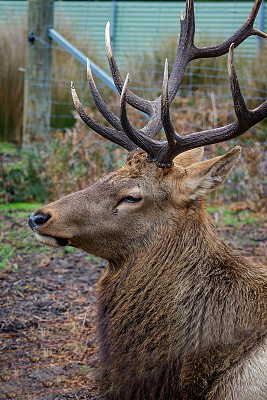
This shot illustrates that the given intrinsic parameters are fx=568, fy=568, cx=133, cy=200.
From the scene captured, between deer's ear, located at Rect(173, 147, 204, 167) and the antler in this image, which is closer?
the antler

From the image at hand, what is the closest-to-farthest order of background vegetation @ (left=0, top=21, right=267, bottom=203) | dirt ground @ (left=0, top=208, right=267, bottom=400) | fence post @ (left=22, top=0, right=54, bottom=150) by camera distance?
dirt ground @ (left=0, top=208, right=267, bottom=400) → background vegetation @ (left=0, top=21, right=267, bottom=203) → fence post @ (left=22, top=0, right=54, bottom=150)

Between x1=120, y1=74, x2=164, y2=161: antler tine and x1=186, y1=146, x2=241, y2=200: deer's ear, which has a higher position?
x1=120, y1=74, x2=164, y2=161: antler tine

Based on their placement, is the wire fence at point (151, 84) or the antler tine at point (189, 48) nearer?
the antler tine at point (189, 48)

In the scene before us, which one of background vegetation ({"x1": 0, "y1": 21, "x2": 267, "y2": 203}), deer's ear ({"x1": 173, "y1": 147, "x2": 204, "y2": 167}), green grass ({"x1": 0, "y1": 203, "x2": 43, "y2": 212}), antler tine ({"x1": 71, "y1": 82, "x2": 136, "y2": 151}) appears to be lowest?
green grass ({"x1": 0, "y1": 203, "x2": 43, "y2": 212})

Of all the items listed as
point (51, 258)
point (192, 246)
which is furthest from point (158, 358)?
point (51, 258)

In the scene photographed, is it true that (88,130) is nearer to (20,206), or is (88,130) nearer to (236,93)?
(20,206)

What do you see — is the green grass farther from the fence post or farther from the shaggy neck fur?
the shaggy neck fur

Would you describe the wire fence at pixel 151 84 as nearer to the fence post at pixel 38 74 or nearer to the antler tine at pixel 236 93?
the fence post at pixel 38 74

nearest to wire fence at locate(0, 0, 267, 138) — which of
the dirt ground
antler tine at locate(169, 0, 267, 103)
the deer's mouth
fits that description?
the dirt ground

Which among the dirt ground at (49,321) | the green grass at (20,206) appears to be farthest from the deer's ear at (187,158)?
the green grass at (20,206)

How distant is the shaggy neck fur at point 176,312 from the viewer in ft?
9.80

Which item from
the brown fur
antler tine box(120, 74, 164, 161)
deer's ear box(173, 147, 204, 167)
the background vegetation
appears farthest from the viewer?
the background vegetation

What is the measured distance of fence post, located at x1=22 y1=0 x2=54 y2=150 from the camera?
8.16 metres

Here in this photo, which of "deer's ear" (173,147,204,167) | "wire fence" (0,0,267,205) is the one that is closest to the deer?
"deer's ear" (173,147,204,167)
